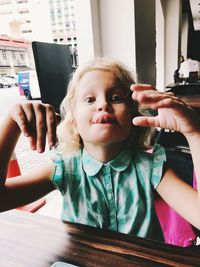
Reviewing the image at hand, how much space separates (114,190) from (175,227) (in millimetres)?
472

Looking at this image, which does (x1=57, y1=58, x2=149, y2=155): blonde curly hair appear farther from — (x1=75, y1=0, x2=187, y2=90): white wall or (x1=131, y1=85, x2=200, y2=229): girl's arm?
(x1=75, y1=0, x2=187, y2=90): white wall

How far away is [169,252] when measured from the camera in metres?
0.53

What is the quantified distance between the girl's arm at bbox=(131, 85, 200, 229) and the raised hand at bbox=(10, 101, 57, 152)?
26 centimetres

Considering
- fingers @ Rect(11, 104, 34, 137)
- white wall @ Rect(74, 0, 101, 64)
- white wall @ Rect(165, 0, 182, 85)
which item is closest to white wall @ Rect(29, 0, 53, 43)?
white wall @ Rect(74, 0, 101, 64)

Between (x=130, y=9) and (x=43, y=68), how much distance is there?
100 centimetres

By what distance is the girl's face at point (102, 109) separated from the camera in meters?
0.77

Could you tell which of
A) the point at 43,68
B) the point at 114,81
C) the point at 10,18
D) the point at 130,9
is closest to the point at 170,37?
the point at 10,18

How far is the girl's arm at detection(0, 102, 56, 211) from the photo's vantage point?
73 cm

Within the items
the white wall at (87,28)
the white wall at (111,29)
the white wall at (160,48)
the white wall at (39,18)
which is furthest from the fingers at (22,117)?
the white wall at (160,48)

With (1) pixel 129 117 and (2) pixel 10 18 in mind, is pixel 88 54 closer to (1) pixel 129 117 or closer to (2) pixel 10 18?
(1) pixel 129 117

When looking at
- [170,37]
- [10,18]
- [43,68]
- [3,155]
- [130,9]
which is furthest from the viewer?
[170,37]

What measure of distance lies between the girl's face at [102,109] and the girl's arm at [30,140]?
120 mm

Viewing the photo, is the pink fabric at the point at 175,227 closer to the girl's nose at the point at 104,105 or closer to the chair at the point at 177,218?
the chair at the point at 177,218

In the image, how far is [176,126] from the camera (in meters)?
0.70
